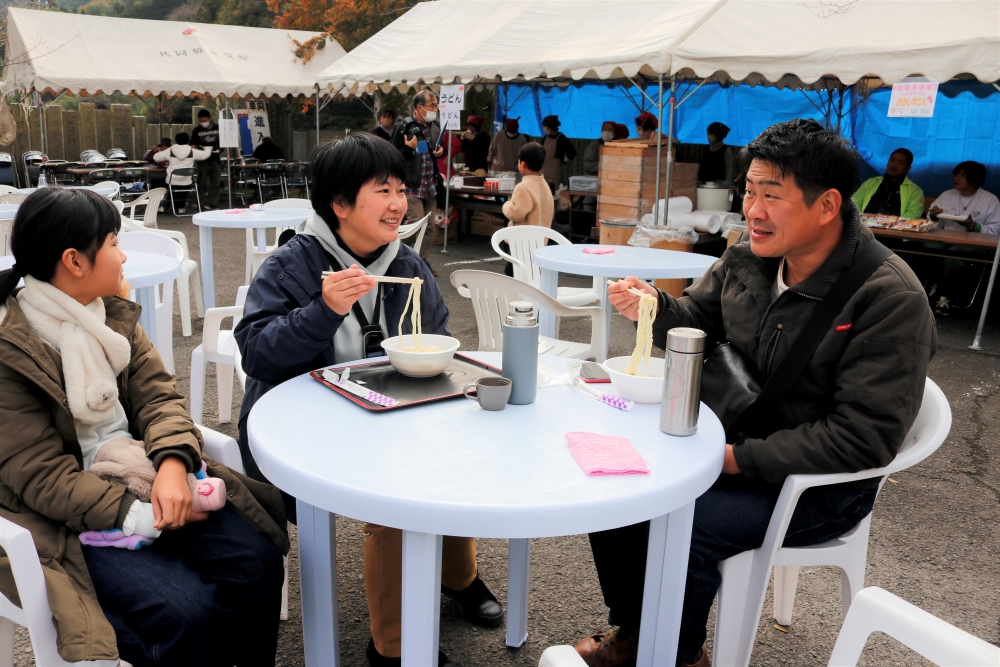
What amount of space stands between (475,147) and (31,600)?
12513 mm

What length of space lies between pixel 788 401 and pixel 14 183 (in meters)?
16.3

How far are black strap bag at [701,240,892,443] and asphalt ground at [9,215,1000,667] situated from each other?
0.80 m

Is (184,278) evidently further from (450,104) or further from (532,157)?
(450,104)

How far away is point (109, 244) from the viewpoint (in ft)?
5.92

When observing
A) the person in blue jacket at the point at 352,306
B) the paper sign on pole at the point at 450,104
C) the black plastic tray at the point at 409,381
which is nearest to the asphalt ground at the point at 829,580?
the person in blue jacket at the point at 352,306

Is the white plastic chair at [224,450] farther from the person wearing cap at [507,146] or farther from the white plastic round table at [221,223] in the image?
the person wearing cap at [507,146]

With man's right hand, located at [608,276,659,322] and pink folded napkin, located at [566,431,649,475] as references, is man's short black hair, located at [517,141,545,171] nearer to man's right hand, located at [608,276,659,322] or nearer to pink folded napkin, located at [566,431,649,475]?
man's right hand, located at [608,276,659,322]

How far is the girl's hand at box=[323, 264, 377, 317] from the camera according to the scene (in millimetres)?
1898

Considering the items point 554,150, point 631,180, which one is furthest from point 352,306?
point 554,150

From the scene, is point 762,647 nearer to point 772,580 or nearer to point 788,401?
point 772,580

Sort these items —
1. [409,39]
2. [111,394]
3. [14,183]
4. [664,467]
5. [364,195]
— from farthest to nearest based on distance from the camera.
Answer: [14,183], [409,39], [364,195], [111,394], [664,467]

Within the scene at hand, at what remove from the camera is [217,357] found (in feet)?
11.9

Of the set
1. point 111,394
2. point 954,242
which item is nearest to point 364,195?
point 111,394

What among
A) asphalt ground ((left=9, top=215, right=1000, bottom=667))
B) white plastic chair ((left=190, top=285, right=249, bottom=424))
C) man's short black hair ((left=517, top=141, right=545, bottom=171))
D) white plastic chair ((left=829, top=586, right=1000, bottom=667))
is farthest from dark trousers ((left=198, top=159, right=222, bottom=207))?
white plastic chair ((left=829, top=586, right=1000, bottom=667))
